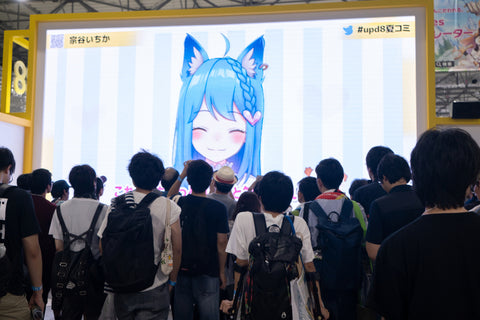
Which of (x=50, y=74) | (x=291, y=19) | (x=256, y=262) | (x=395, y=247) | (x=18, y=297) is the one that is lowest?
(x=18, y=297)

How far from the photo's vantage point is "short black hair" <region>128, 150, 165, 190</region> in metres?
2.28

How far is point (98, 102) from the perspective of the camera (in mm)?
5402

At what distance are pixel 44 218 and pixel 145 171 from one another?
3.50 feet

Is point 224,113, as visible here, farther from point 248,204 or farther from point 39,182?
point 39,182

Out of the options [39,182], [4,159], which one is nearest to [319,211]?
[4,159]

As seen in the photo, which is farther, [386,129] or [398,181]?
[386,129]

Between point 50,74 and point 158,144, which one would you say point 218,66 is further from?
point 50,74

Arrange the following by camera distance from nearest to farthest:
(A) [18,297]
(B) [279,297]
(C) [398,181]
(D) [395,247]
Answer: (D) [395,247] < (B) [279,297] < (A) [18,297] < (C) [398,181]

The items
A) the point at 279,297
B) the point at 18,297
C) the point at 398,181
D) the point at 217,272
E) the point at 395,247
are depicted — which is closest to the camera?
the point at 395,247

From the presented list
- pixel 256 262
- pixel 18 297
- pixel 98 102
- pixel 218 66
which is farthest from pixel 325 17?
pixel 18 297

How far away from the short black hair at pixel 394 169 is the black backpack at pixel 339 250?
0.31m

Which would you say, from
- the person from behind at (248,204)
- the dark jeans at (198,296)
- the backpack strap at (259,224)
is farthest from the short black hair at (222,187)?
the backpack strap at (259,224)

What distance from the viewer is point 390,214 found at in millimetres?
2236

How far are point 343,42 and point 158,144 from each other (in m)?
2.51
